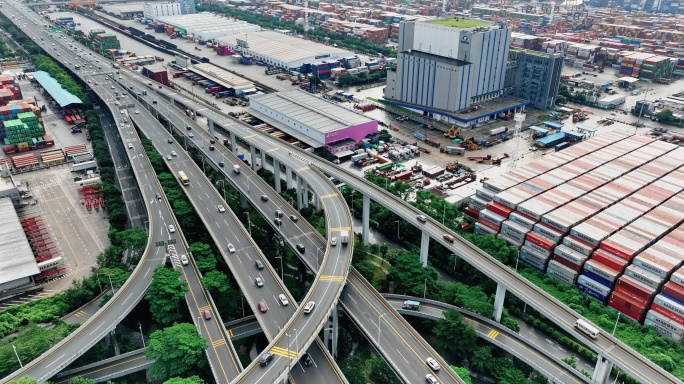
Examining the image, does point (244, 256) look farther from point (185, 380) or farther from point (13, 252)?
point (13, 252)

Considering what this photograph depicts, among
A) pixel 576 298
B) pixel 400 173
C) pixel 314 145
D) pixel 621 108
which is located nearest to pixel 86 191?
pixel 314 145

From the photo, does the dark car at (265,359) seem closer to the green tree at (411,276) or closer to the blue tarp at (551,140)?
the green tree at (411,276)

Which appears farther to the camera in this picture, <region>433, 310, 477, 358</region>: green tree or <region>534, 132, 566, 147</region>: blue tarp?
<region>534, 132, 566, 147</region>: blue tarp

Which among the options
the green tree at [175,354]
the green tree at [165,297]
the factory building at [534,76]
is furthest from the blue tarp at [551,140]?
the green tree at [175,354]

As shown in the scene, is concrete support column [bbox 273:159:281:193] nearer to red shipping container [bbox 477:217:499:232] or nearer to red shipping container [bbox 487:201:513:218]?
red shipping container [bbox 477:217:499:232]

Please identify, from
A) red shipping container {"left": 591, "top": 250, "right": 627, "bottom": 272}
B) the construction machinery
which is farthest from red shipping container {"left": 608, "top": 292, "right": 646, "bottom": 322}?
the construction machinery

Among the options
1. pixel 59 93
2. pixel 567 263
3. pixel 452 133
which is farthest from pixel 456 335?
pixel 59 93
